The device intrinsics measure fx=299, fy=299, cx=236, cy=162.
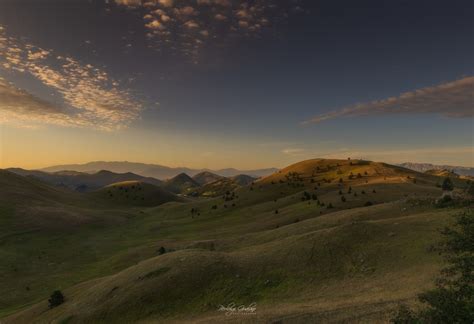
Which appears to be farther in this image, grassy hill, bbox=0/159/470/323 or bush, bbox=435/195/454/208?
bush, bbox=435/195/454/208

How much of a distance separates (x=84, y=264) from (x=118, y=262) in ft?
43.7

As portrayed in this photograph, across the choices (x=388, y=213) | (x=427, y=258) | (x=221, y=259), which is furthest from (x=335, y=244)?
(x=388, y=213)

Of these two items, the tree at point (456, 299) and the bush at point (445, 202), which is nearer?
the tree at point (456, 299)

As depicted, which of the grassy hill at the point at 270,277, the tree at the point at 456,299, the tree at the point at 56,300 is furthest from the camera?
the tree at the point at 56,300

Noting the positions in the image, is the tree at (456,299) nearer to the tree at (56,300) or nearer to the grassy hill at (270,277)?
the grassy hill at (270,277)

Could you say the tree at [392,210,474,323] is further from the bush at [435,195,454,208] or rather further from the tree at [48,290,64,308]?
the tree at [48,290,64,308]

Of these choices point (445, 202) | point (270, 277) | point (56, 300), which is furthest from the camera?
point (445, 202)

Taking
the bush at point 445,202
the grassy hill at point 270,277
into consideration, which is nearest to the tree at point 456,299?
the grassy hill at point 270,277

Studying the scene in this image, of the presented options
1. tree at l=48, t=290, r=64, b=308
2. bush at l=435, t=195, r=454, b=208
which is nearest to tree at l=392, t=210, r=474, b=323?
bush at l=435, t=195, r=454, b=208

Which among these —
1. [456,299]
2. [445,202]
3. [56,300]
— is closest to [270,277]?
[456,299]

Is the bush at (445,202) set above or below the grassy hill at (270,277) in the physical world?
above

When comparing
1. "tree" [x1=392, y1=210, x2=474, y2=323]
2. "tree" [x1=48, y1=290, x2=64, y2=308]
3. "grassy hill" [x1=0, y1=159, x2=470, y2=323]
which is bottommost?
"tree" [x1=48, y1=290, x2=64, y2=308]

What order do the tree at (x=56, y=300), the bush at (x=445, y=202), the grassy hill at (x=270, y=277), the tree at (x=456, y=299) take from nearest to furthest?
the tree at (x=456, y=299)
the grassy hill at (x=270, y=277)
the tree at (x=56, y=300)
the bush at (x=445, y=202)

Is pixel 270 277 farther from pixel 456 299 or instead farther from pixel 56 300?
pixel 56 300
